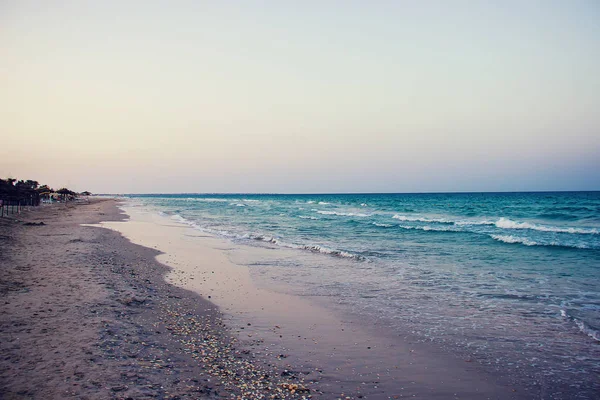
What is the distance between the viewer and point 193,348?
20.8ft

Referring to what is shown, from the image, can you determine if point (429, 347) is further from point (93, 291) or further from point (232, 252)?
point (232, 252)

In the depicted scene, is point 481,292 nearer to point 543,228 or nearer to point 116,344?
point 116,344

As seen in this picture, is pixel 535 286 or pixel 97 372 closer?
pixel 97 372

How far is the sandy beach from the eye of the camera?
500 centimetres

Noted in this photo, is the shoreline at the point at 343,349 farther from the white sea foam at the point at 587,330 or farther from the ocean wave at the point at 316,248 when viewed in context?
the ocean wave at the point at 316,248

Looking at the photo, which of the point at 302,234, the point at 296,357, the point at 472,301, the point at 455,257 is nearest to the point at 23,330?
the point at 296,357

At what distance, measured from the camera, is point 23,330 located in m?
6.45

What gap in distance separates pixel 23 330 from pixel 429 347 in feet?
24.5

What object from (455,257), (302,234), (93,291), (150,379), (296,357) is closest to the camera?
(150,379)

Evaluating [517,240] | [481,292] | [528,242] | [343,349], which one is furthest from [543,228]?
[343,349]

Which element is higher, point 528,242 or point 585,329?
point 528,242

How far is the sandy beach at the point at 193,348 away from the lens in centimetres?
500

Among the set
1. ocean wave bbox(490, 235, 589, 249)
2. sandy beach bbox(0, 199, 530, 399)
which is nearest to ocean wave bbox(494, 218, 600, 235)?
ocean wave bbox(490, 235, 589, 249)

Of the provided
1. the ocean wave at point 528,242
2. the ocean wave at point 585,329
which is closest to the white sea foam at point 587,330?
the ocean wave at point 585,329
